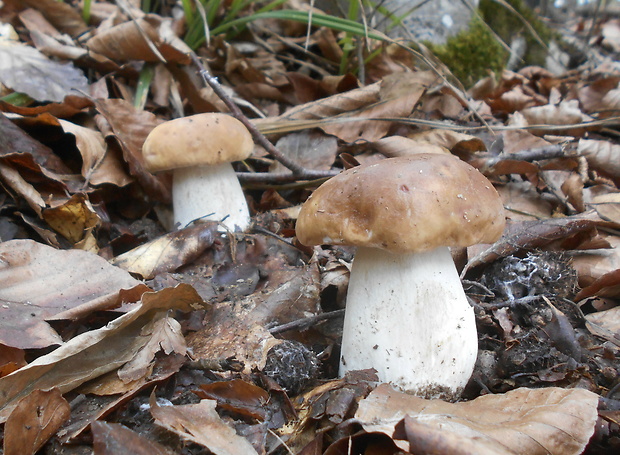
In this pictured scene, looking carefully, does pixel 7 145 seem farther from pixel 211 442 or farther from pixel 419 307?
pixel 419 307

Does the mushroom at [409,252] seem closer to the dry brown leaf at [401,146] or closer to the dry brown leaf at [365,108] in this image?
the dry brown leaf at [401,146]

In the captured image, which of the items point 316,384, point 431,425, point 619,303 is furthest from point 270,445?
point 619,303

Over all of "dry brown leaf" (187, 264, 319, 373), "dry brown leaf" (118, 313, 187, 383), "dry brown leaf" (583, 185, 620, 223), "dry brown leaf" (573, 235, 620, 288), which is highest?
"dry brown leaf" (583, 185, 620, 223)

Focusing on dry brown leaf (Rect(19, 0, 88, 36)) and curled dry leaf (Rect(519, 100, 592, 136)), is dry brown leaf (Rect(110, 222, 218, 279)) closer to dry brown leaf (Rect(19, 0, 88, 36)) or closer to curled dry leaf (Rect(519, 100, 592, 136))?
dry brown leaf (Rect(19, 0, 88, 36))

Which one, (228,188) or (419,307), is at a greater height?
(419,307)

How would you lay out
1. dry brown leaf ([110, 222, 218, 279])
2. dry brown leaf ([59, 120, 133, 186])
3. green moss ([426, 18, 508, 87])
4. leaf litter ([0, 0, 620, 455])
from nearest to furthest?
leaf litter ([0, 0, 620, 455]), dry brown leaf ([110, 222, 218, 279]), dry brown leaf ([59, 120, 133, 186]), green moss ([426, 18, 508, 87])

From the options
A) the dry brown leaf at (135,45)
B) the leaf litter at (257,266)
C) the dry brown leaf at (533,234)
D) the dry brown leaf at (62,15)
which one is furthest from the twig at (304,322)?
the dry brown leaf at (62,15)

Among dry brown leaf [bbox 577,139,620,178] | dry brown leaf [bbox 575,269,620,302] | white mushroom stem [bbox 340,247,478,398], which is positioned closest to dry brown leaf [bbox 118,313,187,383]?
white mushroom stem [bbox 340,247,478,398]
